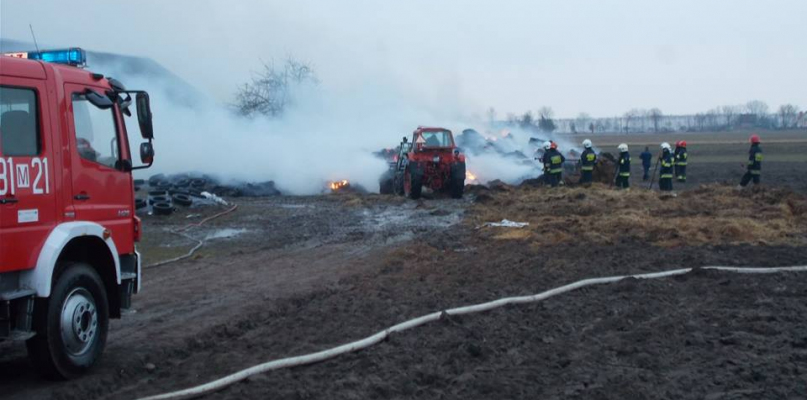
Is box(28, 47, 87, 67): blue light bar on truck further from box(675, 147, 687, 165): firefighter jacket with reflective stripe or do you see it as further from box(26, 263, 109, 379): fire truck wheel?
box(675, 147, 687, 165): firefighter jacket with reflective stripe

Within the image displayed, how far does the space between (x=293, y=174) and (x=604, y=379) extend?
24.6 m

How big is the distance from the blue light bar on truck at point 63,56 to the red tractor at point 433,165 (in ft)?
56.0

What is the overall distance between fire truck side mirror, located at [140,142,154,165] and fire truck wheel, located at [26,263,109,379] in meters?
1.10

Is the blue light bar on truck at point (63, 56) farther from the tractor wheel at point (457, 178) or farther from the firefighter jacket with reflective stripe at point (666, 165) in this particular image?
the firefighter jacket with reflective stripe at point (666, 165)

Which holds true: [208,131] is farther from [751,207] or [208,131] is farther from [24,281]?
[24,281]

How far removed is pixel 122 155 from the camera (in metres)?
7.33

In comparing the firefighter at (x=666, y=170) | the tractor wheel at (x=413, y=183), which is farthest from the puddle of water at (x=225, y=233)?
the firefighter at (x=666, y=170)

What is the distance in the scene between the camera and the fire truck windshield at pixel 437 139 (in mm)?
24906

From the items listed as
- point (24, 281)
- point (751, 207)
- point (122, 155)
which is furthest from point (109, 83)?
point (751, 207)

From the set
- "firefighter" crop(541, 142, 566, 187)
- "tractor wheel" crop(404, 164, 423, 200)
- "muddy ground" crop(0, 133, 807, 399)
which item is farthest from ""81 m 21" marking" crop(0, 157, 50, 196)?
"firefighter" crop(541, 142, 566, 187)

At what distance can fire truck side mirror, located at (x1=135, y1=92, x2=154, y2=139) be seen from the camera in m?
7.08

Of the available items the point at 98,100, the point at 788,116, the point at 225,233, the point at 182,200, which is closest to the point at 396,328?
the point at 98,100

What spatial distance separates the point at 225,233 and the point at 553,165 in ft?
41.1

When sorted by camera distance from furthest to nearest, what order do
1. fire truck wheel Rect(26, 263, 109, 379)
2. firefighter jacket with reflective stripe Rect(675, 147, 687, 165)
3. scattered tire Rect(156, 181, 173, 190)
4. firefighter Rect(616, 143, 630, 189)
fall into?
firefighter jacket with reflective stripe Rect(675, 147, 687, 165) < scattered tire Rect(156, 181, 173, 190) < firefighter Rect(616, 143, 630, 189) < fire truck wheel Rect(26, 263, 109, 379)
